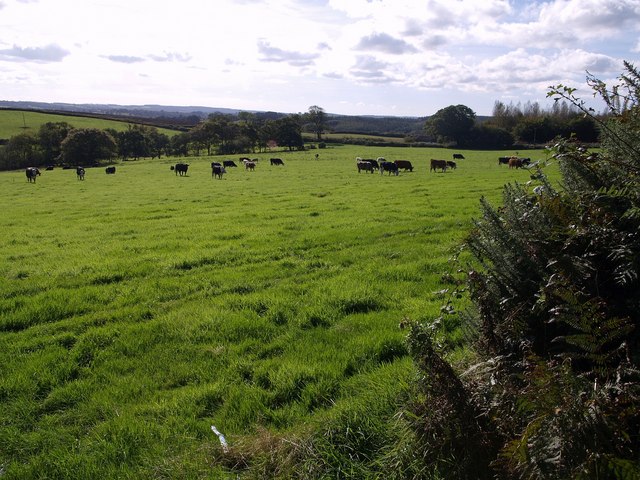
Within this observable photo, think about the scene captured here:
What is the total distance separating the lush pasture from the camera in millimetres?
3715

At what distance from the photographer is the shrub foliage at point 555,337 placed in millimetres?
2150

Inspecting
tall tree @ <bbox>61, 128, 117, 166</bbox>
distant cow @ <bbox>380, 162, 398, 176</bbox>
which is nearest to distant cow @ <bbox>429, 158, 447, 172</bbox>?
distant cow @ <bbox>380, 162, 398, 176</bbox>

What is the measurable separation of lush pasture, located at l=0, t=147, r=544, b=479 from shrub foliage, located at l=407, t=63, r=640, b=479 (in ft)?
2.06

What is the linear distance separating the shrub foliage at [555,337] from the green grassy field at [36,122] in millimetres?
116569

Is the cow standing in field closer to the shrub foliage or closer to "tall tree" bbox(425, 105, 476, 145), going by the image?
the shrub foliage

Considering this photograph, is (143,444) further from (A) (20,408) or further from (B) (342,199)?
(B) (342,199)

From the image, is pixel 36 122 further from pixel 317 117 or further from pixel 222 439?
pixel 222 439

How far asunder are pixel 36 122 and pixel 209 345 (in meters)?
134

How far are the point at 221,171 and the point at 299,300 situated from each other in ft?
121

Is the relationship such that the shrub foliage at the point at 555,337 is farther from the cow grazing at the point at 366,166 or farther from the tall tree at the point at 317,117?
the tall tree at the point at 317,117

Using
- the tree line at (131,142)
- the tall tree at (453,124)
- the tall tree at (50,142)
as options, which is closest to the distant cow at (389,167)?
the tree line at (131,142)

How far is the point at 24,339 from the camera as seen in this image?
652 cm

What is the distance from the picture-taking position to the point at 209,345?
237 inches

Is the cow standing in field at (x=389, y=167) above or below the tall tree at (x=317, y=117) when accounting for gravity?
below
